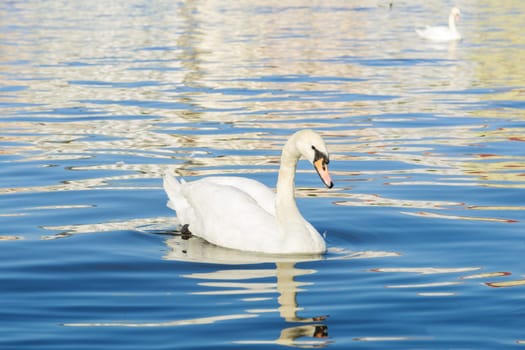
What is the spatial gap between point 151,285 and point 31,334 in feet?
5.99

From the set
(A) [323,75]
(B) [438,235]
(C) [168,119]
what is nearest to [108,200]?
(B) [438,235]

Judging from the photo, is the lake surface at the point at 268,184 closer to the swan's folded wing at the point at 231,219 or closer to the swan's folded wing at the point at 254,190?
the swan's folded wing at the point at 231,219

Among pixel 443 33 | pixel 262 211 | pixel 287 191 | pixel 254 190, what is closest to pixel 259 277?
pixel 287 191

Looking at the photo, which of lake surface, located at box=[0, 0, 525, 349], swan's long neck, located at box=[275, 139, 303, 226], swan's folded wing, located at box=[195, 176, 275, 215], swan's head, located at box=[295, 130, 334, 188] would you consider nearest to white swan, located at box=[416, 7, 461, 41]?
lake surface, located at box=[0, 0, 525, 349]

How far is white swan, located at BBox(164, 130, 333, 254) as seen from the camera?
11.4m

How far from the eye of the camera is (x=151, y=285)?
10422mm

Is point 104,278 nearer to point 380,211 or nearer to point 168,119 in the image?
point 380,211

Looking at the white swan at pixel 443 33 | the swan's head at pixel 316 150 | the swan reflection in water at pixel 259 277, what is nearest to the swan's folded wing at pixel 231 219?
the swan reflection in water at pixel 259 277

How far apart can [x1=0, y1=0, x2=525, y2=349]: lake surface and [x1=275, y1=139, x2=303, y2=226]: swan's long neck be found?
1.44ft

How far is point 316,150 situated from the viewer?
11.2 meters

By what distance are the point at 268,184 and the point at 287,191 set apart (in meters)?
4.21

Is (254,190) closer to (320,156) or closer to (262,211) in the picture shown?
(262,211)

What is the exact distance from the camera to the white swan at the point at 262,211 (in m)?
11.4

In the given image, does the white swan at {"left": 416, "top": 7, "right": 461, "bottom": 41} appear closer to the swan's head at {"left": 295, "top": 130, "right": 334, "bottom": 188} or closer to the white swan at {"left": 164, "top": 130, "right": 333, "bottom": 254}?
the white swan at {"left": 164, "top": 130, "right": 333, "bottom": 254}
